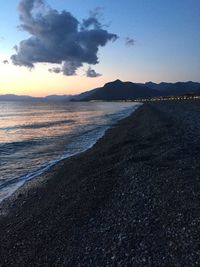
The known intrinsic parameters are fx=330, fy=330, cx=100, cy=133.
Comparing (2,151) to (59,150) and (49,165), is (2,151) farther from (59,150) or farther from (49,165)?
(49,165)

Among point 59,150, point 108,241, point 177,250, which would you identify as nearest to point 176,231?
point 177,250

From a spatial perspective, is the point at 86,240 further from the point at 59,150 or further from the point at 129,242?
the point at 59,150

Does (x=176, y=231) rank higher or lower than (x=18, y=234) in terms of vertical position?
higher

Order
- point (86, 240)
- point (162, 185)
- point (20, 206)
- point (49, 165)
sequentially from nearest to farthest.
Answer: point (86, 240) → point (162, 185) → point (20, 206) → point (49, 165)

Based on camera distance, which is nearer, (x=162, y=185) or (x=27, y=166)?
(x=162, y=185)

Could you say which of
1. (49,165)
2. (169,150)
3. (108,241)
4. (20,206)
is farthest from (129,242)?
(49,165)

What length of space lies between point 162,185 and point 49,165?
13.4 meters

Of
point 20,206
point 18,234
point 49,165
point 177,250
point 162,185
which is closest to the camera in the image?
point 177,250

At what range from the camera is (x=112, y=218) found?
10914 millimetres

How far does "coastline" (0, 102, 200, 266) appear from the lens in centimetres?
868

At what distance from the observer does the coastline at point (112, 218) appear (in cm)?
868

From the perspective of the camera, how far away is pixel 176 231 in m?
9.10

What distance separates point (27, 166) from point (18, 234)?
14.0m

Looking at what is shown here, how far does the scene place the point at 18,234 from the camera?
1144cm
